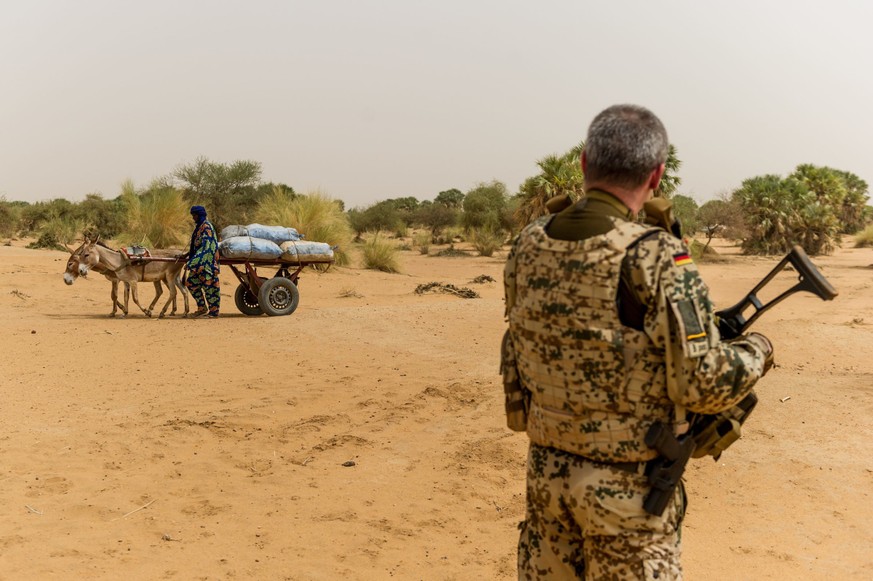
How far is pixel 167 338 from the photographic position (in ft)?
39.2

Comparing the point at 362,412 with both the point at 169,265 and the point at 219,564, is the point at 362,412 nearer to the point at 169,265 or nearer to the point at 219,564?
the point at 219,564

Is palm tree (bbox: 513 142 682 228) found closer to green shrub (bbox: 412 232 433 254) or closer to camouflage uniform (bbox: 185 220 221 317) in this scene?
green shrub (bbox: 412 232 433 254)

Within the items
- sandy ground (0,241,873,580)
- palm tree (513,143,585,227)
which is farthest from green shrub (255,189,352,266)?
sandy ground (0,241,873,580)

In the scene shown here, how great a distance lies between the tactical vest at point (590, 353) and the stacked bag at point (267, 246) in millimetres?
11329

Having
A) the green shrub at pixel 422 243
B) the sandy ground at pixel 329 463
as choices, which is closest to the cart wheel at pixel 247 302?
the sandy ground at pixel 329 463

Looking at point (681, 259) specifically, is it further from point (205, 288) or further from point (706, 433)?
point (205, 288)

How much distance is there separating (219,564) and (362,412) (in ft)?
10.7

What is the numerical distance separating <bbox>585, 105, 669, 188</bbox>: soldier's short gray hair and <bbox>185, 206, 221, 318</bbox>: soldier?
36.1 ft

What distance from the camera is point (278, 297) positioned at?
1435 centimetres

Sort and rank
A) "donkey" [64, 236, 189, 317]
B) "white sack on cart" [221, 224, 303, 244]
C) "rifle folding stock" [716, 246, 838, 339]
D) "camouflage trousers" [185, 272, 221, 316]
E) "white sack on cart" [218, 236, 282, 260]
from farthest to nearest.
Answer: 1. "white sack on cart" [221, 224, 303, 244]
2. "camouflage trousers" [185, 272, 221, 316]
3. "white sack on cart" [218, 236, 282, 260]
4. "donkey" [64, 236, 189, 317]
5. "rifle folding stock" [716, 246, 838, 339]

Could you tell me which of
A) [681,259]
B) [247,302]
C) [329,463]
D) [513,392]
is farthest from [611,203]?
[247,302]

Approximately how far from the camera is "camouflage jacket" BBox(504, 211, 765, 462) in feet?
8.29

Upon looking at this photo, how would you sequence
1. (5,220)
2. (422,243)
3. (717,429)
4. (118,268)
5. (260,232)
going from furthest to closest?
(422,243) → (5,220) → (260,232) → (118,268) → (717,429)

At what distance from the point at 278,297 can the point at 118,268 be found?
8.36ft
